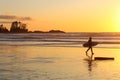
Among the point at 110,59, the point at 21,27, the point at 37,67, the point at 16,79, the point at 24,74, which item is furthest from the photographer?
the point at 21,27

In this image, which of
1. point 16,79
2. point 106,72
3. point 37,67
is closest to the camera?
point 16,79

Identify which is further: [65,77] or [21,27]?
[21,27]

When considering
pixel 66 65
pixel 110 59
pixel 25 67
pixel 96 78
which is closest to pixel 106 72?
pixel 96 78

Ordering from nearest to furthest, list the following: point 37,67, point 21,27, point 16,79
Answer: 1. point 16,79
2. point 37,67
3. point 21,27

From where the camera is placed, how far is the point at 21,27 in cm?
15838

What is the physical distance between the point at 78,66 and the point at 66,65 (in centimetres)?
85

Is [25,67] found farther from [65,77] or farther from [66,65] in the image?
[65,77]

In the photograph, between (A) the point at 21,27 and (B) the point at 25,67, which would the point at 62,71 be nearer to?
(B) the point at 25,67

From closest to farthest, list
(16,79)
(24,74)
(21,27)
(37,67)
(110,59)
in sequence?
(16,79) < (24,74) < (37,67) < (110,59) < (21,27)

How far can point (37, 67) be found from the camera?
20.3 m

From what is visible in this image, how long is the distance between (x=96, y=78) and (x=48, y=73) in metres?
2.80

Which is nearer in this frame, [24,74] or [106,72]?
[24,74]

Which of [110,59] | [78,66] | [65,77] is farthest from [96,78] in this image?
[110,59]

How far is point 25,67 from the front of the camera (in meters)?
20.3
